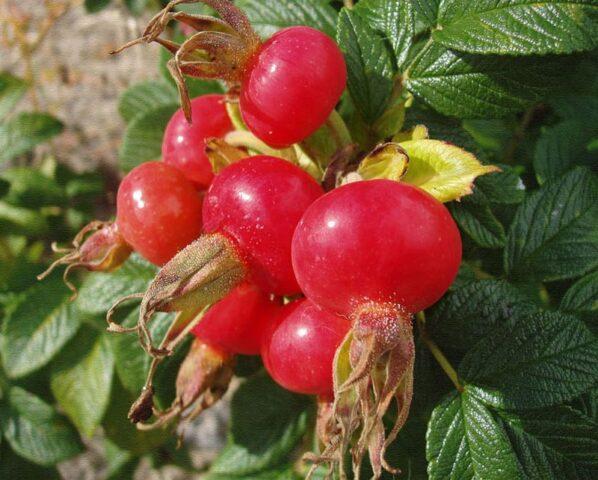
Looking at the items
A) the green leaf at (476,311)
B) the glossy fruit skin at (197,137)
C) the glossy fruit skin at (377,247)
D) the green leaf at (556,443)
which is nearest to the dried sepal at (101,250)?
the glossy fruit skin at (197,137)

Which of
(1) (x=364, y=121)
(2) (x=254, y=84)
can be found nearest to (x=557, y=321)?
(1) (x=364, y=121)

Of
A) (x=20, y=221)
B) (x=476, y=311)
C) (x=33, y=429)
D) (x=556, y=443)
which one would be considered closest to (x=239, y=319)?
(x=476, y=311)

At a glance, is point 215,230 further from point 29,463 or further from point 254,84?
point 29,463

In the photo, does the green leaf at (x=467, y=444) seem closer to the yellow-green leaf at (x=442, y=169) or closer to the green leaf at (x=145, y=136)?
the yellow-green leaf at (x=442, y=169)

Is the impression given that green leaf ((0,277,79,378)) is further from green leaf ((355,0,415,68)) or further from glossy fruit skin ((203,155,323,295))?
green leaf ((355,0,415,68))

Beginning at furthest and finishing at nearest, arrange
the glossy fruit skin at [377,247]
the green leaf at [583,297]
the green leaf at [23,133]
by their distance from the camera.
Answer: the green leaf at [23,133] → the green leaf at [583,297] → the glossy fruit skin at [377,247]

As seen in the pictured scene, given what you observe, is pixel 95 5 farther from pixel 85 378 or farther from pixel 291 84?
pixel 291 84
